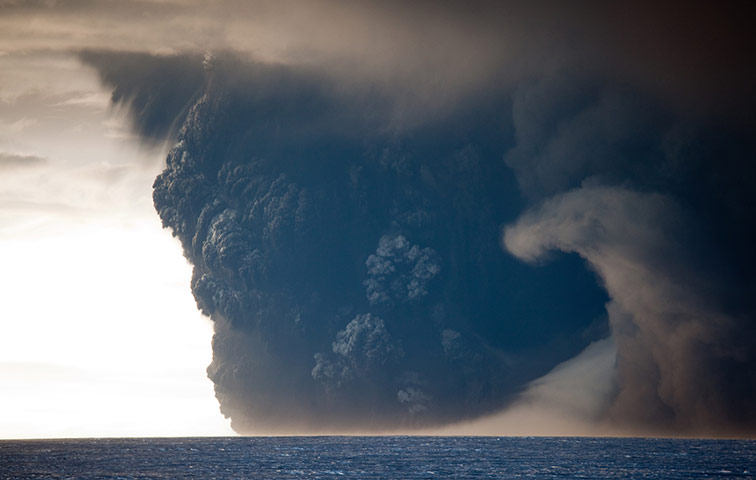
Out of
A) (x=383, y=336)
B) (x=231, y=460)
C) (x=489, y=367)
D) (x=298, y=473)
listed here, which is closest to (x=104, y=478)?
(x=298, y=473)

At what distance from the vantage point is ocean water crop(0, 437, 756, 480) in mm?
115000

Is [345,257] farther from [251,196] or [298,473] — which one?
[298,473]

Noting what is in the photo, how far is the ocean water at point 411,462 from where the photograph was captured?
11500 cm

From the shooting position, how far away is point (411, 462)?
436ft

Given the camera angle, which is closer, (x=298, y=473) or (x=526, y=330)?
(x=298, y=473)

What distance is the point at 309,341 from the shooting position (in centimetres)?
19438

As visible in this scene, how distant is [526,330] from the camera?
196375 mm

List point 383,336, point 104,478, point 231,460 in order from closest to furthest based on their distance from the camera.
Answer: point 104,478 < point 231,460 < point 383,336

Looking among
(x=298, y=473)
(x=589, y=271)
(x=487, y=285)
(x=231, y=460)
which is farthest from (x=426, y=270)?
(x=298, y=473)

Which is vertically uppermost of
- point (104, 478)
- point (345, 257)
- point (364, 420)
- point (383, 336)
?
point (345, 257)

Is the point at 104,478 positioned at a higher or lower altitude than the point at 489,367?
lower

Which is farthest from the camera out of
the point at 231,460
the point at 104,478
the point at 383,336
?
the point at 383,336

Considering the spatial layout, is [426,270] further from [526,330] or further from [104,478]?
[104,478]

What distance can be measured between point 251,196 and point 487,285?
42396 millimetres
